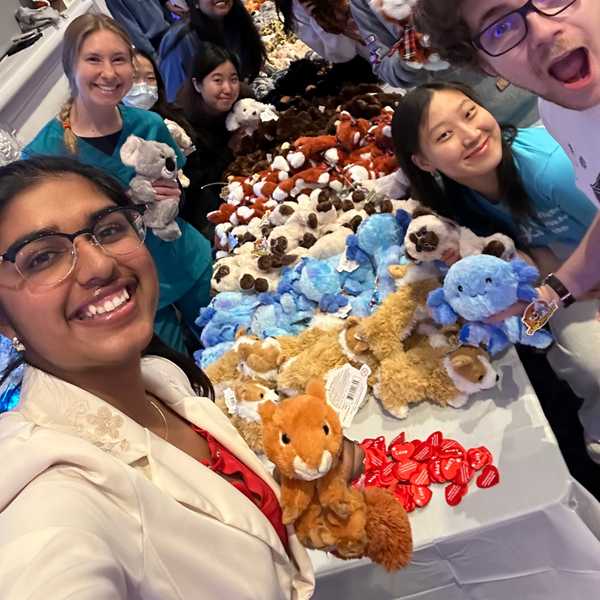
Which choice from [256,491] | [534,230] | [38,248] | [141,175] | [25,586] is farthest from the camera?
[141,175]

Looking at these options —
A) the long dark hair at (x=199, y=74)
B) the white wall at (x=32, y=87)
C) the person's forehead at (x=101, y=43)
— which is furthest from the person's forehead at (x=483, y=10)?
the white wall at (x=32, y=87)

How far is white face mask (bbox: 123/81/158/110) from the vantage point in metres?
2.40

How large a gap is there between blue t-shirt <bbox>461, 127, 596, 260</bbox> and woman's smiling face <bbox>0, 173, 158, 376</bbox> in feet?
3.20

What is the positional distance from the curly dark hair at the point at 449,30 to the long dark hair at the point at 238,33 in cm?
202

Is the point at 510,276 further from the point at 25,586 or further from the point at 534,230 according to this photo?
the point at 25,586

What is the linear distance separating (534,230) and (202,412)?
0.92 m

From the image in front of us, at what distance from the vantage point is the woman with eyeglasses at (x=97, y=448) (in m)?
0.56

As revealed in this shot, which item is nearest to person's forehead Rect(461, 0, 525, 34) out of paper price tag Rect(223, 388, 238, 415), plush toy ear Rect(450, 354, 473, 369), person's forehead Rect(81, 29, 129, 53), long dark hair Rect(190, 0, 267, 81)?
plush toy ear Rect(450, 354, 473, 369)

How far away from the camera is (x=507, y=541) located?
103 centimetres

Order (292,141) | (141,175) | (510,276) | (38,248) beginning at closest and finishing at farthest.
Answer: (38,248), (510,276), (141,175), (292,141)

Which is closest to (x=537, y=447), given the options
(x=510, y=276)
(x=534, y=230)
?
(x=510, y=276)

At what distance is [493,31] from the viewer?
77cm

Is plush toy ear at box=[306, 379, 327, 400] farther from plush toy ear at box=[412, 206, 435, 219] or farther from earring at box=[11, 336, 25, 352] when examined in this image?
plush toy ear at box=[412, 206, 435, 219]

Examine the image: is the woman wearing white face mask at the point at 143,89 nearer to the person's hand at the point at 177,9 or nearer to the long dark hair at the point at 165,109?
the long dark hair at the point at 165,109
